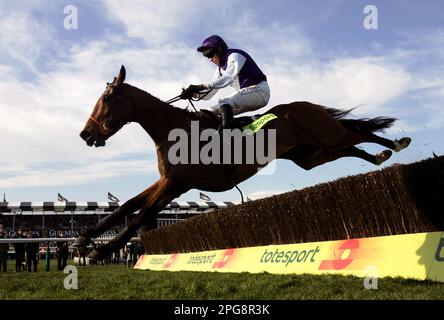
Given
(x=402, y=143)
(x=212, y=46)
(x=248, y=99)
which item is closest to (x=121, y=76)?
(x=212, y=46)

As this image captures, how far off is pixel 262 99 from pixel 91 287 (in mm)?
3254

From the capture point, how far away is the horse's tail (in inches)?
291

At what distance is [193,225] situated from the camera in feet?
47.0

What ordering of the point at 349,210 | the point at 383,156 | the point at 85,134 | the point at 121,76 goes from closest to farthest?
the point at 85,134 < the point at 121,76 < the point at 383,156 < the point at 349,210

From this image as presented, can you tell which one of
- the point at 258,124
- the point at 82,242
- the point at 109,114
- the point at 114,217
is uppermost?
the point at 109,114

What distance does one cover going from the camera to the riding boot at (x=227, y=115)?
19.7 feet

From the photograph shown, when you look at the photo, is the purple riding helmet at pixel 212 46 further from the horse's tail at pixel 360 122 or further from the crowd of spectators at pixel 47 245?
the crowd of spectators at pixel 47 245

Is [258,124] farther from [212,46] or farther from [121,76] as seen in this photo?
[121,76]

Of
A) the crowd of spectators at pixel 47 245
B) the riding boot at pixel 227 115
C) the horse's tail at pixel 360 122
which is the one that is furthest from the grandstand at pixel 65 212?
the riding boot at pixel 227 115

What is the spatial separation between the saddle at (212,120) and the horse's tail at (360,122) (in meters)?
1.66

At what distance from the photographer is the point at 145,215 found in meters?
5.21

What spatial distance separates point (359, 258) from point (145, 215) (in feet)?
9.54

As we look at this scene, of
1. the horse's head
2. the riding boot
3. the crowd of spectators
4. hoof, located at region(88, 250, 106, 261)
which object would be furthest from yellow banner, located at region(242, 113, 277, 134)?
the crowd of spectators
